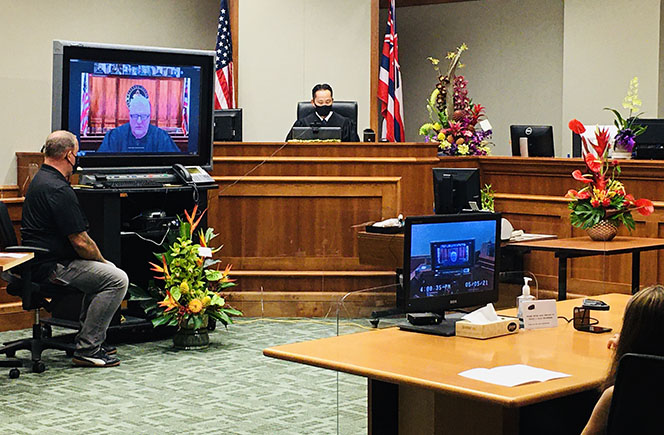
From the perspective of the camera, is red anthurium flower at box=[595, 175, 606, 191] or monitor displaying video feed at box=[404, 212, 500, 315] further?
red anthurium flower at box=[595, 175, 606, 191]

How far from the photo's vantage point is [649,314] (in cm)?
261

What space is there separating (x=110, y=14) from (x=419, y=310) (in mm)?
6775

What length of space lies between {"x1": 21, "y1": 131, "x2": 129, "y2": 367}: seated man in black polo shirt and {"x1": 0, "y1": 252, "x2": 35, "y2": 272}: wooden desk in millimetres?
293

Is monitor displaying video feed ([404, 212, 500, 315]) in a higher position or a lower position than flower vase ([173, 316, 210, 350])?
higher

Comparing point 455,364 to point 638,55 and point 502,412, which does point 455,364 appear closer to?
point 502,412

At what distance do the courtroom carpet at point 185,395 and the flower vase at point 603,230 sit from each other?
78.0 inches

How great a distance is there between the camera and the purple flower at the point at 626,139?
7.57 metres

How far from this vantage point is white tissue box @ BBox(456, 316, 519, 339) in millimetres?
3635

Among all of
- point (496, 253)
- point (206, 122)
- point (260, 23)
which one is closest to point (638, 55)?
point (260, 23)

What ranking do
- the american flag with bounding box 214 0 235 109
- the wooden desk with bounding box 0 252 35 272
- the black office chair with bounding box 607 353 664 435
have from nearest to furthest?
the black office chair with bounding box 607 353 664 435
the wooden desk with bounding box 0 252 35 272
the american flag with bounding box 214 0 235 109

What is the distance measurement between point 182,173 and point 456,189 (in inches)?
74.4

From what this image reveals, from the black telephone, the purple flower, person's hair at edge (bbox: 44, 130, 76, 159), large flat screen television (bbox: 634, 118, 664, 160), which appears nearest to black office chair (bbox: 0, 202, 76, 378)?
person's hair at edge (bbox: 44, 130, 76, 159)

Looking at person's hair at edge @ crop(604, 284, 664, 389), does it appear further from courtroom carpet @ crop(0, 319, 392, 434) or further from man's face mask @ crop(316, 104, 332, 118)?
man's face mask @ crop(316, 104, 332, 118)

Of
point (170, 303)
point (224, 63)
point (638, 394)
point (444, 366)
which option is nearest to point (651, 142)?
point (170, 303)
